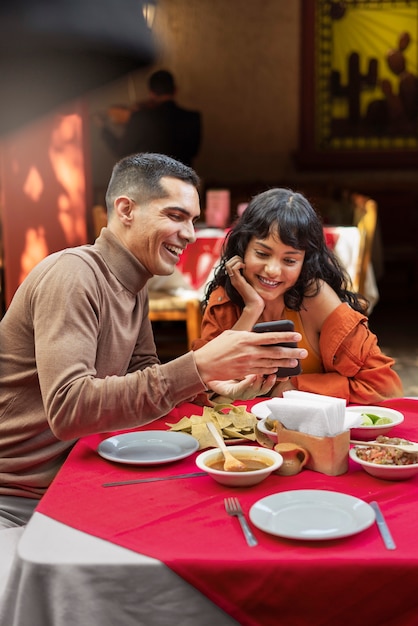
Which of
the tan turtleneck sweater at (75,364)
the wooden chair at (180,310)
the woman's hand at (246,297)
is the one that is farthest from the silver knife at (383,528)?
the wooden chair at (180,310)

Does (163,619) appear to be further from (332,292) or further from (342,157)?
(342,157)

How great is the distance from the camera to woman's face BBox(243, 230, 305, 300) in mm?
2350

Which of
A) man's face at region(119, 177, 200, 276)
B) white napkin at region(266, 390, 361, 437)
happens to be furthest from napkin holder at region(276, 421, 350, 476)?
man's face at region(119, 177, 200, 276)

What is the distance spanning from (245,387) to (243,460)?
0.47 m

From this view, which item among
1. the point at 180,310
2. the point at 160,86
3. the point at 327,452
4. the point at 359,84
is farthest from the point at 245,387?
the point at 359,84

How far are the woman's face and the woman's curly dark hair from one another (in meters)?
0.02

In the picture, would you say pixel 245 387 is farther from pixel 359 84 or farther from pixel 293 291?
pixel 359 84

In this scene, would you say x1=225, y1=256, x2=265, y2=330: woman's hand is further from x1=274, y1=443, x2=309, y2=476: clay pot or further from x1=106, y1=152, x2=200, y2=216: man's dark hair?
x1=274, y1=443, x2=309, y2=476: clay pot

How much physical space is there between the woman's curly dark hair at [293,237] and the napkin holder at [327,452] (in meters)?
1.01

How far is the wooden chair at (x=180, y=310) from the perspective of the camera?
444cm

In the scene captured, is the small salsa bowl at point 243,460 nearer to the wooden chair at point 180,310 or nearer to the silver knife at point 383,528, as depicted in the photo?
the silver knife at point 383,528

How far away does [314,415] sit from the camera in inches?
53.4

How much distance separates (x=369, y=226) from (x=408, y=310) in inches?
149

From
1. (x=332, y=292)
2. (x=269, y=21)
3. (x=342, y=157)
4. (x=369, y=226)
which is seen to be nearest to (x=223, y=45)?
(x=269, y=21)
